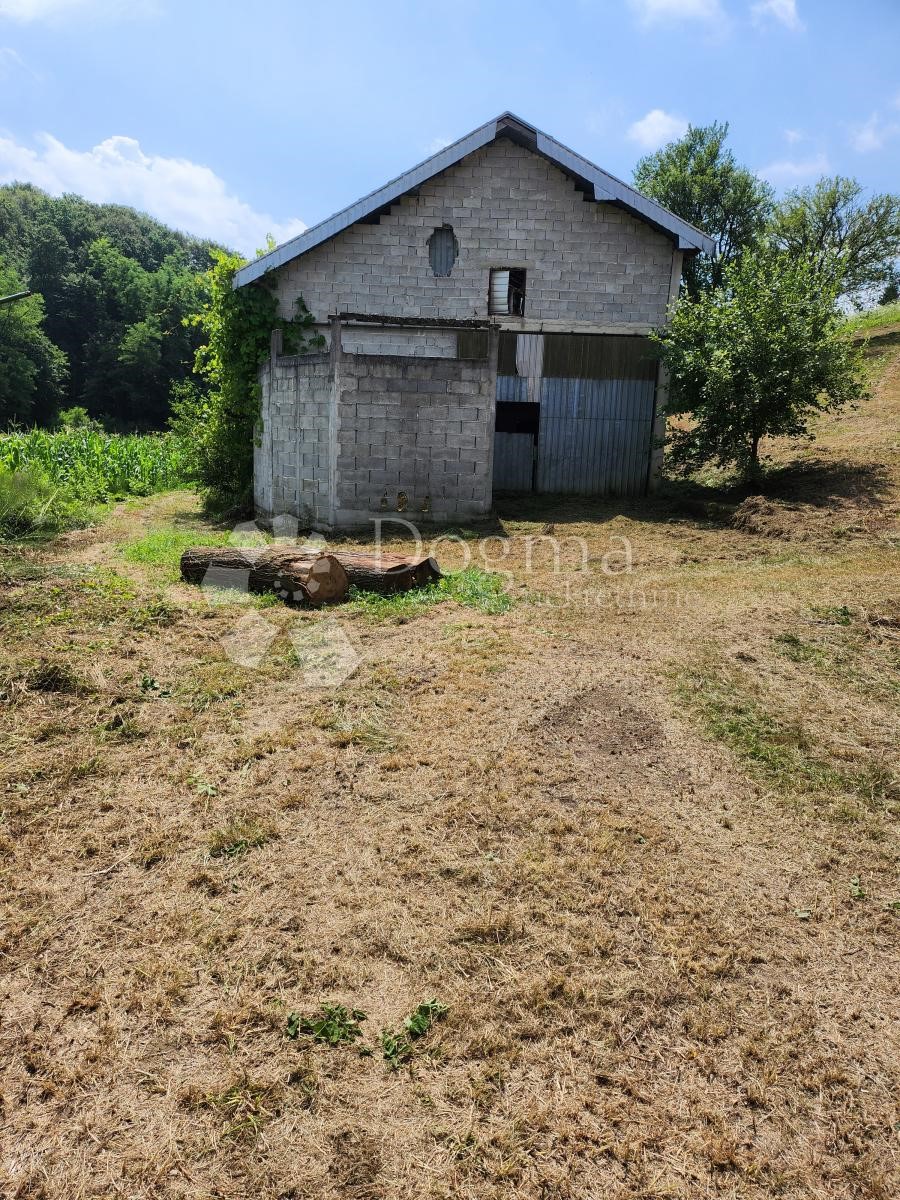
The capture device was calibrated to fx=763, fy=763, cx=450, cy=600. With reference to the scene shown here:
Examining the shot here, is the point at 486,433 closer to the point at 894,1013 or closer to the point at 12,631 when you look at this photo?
the point at 12,631

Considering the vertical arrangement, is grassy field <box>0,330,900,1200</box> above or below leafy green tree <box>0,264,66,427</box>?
below

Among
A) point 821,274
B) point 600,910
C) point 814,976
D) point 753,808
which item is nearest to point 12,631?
point 600,910

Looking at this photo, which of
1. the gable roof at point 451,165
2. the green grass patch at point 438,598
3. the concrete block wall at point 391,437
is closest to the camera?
the green grass patch at point 438,598

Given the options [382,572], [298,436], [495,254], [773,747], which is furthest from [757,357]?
[773,747]

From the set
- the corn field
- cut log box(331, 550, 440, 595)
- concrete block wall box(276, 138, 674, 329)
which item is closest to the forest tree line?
the corn field

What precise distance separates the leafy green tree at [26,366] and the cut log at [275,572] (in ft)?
150

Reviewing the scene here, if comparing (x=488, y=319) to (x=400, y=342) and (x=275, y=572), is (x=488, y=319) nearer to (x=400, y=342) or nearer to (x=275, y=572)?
(x=400, y=342)

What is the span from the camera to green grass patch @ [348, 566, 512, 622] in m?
7.73

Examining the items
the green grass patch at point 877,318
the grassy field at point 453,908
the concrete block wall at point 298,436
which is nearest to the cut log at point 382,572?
the grassy field at point 453,908

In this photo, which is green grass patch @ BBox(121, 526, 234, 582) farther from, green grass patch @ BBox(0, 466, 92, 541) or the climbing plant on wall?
the climbing plant on wall

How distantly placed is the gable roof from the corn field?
272 inches

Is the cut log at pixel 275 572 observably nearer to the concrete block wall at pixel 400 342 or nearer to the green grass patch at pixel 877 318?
the concrete block wall at pixel 400 342

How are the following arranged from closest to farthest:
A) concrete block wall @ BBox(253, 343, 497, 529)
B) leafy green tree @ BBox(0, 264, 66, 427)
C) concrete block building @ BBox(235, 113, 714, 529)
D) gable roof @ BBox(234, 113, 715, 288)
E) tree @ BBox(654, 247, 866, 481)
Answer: concrete block wall @ BBox(253, 343, 497, 529) → concrete block building @ BBox(235, 113, 714, 529) → tree @ BBox(654, 247, 866, 481) → gable roof @ BBox(234, 113, 715, 288) → leafy green tree @ BBox(0, 264, 66, 427)

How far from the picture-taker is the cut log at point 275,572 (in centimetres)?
803
